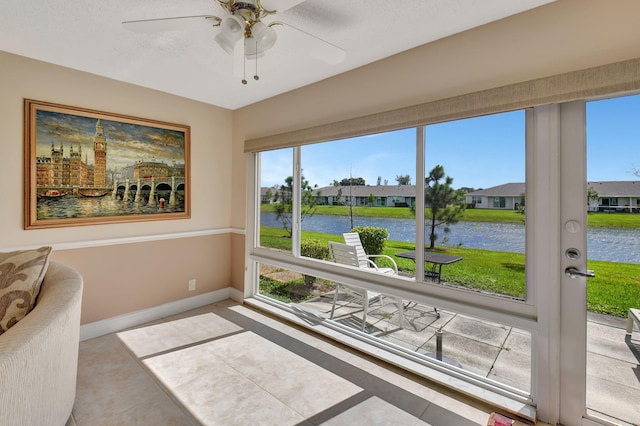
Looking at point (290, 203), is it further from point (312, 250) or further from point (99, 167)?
point (99, 167)

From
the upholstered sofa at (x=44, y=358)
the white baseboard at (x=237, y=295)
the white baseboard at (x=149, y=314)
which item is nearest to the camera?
the upholstered sofa at (x=44, y=358)

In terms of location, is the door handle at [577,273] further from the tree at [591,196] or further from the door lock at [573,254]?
the tree at [591,196]

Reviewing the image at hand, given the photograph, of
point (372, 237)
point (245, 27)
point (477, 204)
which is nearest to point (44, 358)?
point (245, 27)

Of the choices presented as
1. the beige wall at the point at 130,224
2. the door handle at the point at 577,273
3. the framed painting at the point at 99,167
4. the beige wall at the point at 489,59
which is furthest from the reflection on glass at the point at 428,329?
the framed painting at the point at 99,167

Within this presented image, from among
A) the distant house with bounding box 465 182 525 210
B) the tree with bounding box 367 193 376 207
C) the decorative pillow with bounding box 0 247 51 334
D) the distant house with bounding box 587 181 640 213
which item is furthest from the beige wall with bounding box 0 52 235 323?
the distant house with bounding box 587 181 640 213

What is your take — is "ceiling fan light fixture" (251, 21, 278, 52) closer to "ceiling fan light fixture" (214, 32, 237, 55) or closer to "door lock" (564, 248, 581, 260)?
"ceiling fan light fixture" (214, 32, 237, 55)

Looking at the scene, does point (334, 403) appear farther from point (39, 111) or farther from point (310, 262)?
point (39, 111)

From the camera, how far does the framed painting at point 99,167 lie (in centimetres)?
244

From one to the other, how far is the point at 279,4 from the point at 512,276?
6.87 ft

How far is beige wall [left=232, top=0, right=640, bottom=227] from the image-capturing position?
1494 millimetres

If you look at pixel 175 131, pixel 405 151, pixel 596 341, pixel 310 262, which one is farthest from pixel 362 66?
pixel 596 341

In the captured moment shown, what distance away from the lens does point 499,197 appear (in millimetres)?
1914

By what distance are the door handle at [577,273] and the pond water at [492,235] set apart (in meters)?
0.09

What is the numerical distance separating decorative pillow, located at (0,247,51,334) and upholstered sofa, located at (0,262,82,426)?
0.20 feet
